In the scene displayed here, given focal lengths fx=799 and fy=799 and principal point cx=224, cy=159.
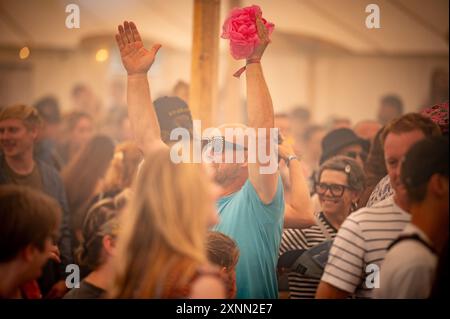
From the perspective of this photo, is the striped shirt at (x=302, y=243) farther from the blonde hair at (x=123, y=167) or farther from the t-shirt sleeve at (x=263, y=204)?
the blonde hair at (x=123, y=167)

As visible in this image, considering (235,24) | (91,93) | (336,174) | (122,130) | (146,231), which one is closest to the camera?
(146,231)

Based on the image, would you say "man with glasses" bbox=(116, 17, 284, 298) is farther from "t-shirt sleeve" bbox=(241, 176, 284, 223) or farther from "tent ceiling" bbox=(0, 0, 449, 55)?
"tent ceiling" bbox=(0, 0, 449, 55)

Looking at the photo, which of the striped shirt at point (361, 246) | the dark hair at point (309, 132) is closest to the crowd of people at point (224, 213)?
the striped shirt at point (361, 246)

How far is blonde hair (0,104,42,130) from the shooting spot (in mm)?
3270

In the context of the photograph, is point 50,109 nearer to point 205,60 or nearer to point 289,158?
point 205,60

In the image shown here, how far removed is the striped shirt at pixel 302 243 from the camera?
3260 mm

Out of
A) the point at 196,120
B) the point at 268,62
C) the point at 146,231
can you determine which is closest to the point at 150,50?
the point at 196,120

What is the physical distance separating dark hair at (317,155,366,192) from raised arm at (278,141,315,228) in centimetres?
17

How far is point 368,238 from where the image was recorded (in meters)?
2.97

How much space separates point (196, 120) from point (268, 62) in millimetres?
448

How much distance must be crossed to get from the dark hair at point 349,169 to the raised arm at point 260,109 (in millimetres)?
383

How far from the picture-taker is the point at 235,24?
10.2 feet

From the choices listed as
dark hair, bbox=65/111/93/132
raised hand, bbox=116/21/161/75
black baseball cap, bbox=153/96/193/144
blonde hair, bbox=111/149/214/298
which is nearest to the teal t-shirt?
blonde hair, bbox=111/149/214/298
